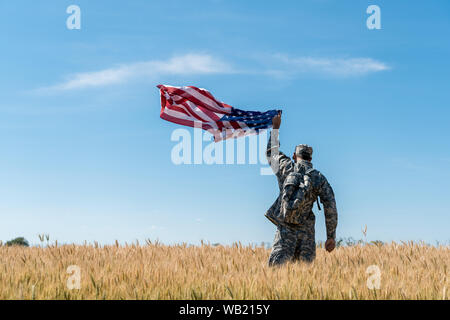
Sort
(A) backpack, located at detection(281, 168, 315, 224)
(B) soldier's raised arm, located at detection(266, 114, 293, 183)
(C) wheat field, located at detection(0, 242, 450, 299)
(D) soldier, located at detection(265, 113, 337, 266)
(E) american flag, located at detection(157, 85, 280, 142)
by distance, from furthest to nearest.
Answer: (E) american flag, located at detection(157, 85, 280, 142), (B) soldier's raised arm, located at detection(266, 114, 293, 183), (D) soldier, located at detection(265, 113, 337, 266), (A) backpack, located at detection(281, 168, 315, 224), (C) wheat field, located at detection(0, 242, 450, 299)

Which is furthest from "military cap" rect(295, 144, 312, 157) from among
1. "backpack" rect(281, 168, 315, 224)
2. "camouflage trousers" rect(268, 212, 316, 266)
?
"camouflage trousers" rect(268, 212, 316, 266)

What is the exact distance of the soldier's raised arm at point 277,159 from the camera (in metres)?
8.56

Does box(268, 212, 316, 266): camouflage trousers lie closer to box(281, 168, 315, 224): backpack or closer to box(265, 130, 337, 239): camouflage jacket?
box(265, 130, 337, 239): camouflage jacket

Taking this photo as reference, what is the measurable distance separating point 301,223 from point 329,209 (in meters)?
0.52

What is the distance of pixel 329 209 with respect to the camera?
836 centimetres

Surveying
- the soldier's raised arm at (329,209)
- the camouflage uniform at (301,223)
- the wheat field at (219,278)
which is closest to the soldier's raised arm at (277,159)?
the camouflage uniform at (301,223)

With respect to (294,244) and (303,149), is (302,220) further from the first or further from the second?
(303,149)

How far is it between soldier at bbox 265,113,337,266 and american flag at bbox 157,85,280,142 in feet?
6.01

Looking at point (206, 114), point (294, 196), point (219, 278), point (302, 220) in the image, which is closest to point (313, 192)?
point (294, 196)

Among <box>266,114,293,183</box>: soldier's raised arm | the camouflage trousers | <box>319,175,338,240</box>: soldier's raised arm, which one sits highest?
<box>266,114,293,183</box>: soldier's raised arm

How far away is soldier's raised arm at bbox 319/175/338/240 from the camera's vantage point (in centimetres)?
835

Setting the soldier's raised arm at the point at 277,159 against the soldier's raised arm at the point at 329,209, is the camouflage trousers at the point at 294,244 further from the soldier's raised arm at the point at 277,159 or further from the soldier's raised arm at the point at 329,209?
the soldier's raised arm at the point at 277,159
